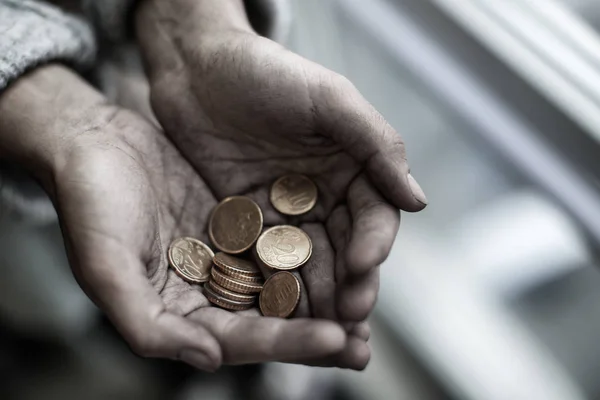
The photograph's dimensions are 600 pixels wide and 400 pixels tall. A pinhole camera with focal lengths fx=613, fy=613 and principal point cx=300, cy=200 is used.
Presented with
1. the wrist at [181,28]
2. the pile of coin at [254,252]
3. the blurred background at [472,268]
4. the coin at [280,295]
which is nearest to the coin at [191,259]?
the pile of coin at [254,252]

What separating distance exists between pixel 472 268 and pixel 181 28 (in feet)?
2.77

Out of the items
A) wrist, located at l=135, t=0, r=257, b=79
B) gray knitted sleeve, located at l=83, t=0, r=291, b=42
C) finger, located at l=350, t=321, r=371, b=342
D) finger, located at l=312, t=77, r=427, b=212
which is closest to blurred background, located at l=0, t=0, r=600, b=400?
gray knitted sleeve, located at l=83, t=0, r=291, b=42

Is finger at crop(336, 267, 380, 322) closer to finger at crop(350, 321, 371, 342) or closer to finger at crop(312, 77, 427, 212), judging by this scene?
finger at crop(350, 321, 371, 342)

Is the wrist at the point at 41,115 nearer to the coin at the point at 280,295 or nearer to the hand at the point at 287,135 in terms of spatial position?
the hand at the point at 287,135

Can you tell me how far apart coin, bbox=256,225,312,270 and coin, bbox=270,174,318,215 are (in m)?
0.04

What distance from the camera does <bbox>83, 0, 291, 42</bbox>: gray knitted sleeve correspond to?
1.25 m

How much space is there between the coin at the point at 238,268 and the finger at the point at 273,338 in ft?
0.44

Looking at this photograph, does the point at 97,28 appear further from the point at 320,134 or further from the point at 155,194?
the point at 320,134

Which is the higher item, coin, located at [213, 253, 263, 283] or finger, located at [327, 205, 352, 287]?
finger, located at [327, 205, 352, 287]

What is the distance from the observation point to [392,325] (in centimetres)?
146

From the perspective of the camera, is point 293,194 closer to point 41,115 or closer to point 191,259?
point 191,259

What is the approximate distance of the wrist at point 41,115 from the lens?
103 cm

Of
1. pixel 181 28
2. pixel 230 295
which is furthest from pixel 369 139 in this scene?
pixel 181 28

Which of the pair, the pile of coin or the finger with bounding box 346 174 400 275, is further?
the pile of coin
